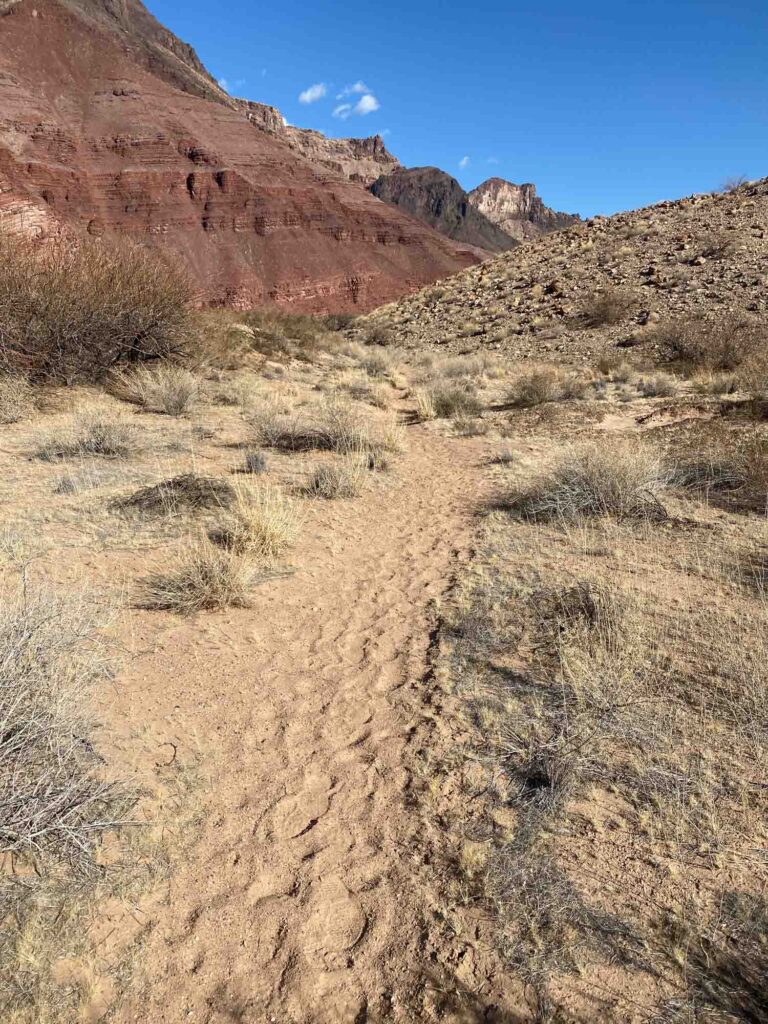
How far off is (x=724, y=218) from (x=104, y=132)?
4431cm

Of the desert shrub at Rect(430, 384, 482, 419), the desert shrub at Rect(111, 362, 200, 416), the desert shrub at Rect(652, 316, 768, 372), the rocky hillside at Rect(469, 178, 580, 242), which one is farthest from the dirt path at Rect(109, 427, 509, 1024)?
the rocky hillside at Rect(469, 178, 580, 242)

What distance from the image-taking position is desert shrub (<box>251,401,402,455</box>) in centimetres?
776

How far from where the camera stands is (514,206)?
431 ft

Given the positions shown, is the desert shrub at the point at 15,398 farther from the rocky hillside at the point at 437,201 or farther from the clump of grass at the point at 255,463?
the rocky hillside at the point at 437,201

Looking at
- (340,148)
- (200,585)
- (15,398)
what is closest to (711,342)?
(200,585)

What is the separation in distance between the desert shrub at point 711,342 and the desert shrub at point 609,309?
7.45 ft

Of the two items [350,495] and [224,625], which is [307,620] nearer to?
[224,625]

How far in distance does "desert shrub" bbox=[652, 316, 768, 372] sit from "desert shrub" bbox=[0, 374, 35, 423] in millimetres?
12894

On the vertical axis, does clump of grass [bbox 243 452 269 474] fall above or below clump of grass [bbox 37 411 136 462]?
below

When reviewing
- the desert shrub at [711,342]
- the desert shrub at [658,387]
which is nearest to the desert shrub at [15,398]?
the desert shrub at [658,387]

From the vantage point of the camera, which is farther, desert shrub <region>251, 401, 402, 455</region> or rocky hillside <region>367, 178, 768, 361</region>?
rocky hillside <region>367, 178, 768, 361</region>

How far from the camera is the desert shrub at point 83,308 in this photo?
8750 millimetres

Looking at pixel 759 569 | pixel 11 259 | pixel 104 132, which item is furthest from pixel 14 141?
pixel 759 569

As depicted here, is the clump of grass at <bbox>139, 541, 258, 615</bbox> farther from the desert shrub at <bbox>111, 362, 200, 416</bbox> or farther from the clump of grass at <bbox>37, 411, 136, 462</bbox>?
the desert shrub at <bbox>111, 362, 200, 416</bbox>
